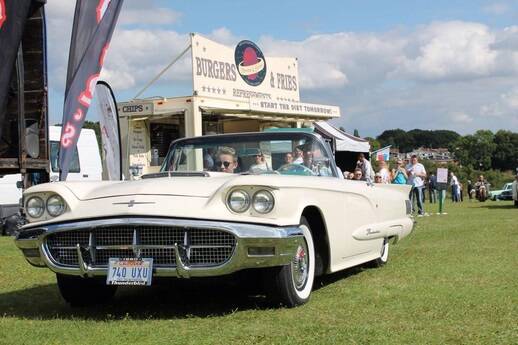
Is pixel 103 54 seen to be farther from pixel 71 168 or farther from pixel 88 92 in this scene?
pixel 71 168

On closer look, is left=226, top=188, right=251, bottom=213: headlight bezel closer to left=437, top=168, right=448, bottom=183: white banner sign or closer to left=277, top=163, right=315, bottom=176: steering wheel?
left=277, top=163, right=315, bottom=176: steering wheel

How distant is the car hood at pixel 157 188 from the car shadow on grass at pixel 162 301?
71 cm

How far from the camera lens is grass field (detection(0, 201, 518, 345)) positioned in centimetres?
402

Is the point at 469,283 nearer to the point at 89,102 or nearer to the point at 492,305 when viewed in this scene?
the point at 492,305

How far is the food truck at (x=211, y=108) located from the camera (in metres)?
16.1

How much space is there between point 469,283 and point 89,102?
260 inches

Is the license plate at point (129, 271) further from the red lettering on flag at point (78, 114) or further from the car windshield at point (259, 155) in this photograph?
the red lettering on flag at point (78, 114)

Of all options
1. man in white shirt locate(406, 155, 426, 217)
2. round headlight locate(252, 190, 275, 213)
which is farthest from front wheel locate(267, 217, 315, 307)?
man in white shirt locate(406, 155, 426, 217)

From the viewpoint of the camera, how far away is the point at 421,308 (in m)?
4.78

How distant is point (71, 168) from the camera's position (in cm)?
1611

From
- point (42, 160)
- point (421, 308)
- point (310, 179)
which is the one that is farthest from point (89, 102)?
point (421, 308)

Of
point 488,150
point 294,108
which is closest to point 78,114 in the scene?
point 294,108

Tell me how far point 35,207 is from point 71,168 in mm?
11403

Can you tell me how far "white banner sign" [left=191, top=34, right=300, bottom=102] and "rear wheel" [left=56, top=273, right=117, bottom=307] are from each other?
434 inches
